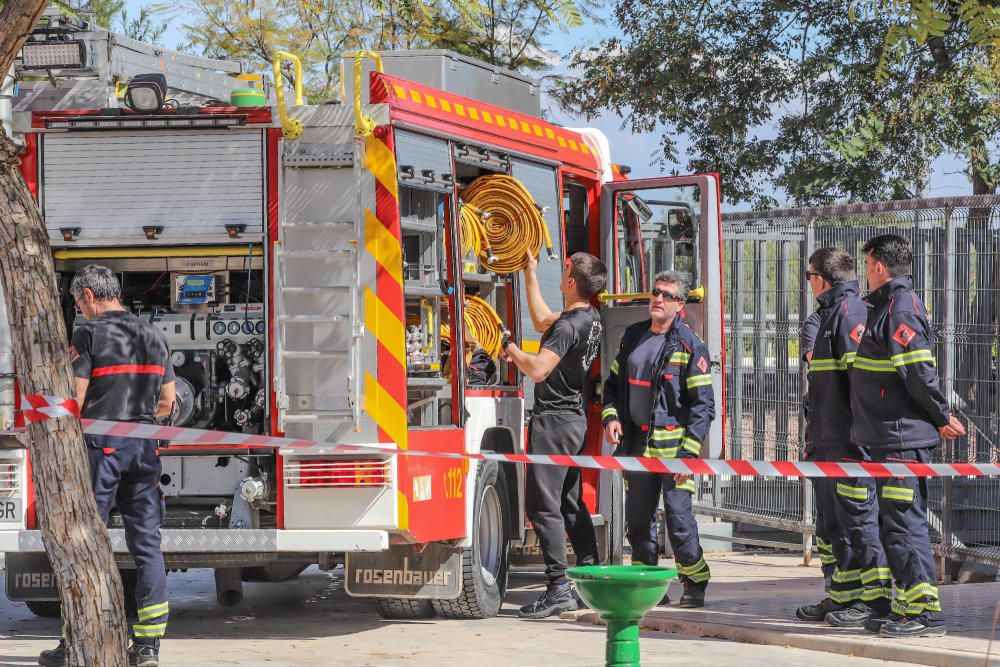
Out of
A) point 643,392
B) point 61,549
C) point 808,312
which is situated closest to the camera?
point 61,549

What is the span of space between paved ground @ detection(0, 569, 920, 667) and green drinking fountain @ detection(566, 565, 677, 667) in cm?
254

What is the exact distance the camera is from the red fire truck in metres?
7.85

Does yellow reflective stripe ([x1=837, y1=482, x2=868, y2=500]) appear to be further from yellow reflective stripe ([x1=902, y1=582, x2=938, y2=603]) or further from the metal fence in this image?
the metal fence

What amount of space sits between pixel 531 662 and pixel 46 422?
274 cm

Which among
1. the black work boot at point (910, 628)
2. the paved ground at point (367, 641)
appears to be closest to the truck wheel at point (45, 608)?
the paved ground at point (367, 641)

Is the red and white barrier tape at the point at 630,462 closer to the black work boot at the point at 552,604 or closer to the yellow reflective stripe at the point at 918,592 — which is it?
the yellow reflective stripe at the point at 918,592

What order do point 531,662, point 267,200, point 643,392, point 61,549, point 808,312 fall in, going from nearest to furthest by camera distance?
point 61,549
point 531,662
point 267,200
point 643,392
point 808,312

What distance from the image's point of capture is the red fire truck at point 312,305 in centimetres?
785

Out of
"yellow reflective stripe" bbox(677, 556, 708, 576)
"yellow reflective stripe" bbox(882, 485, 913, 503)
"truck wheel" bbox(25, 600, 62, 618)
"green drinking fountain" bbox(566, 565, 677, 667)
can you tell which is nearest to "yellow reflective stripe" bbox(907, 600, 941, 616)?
"yellow reflective stripe" bbox(882, 485, 913, 503)

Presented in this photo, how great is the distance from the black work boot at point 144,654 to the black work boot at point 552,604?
7.77 ft

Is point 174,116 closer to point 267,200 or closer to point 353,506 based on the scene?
point 267,200

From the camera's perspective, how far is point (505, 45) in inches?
778

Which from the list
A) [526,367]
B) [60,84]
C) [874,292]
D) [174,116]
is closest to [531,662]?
[526,367]

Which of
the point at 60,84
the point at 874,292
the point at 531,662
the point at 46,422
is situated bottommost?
the point at 531,662
